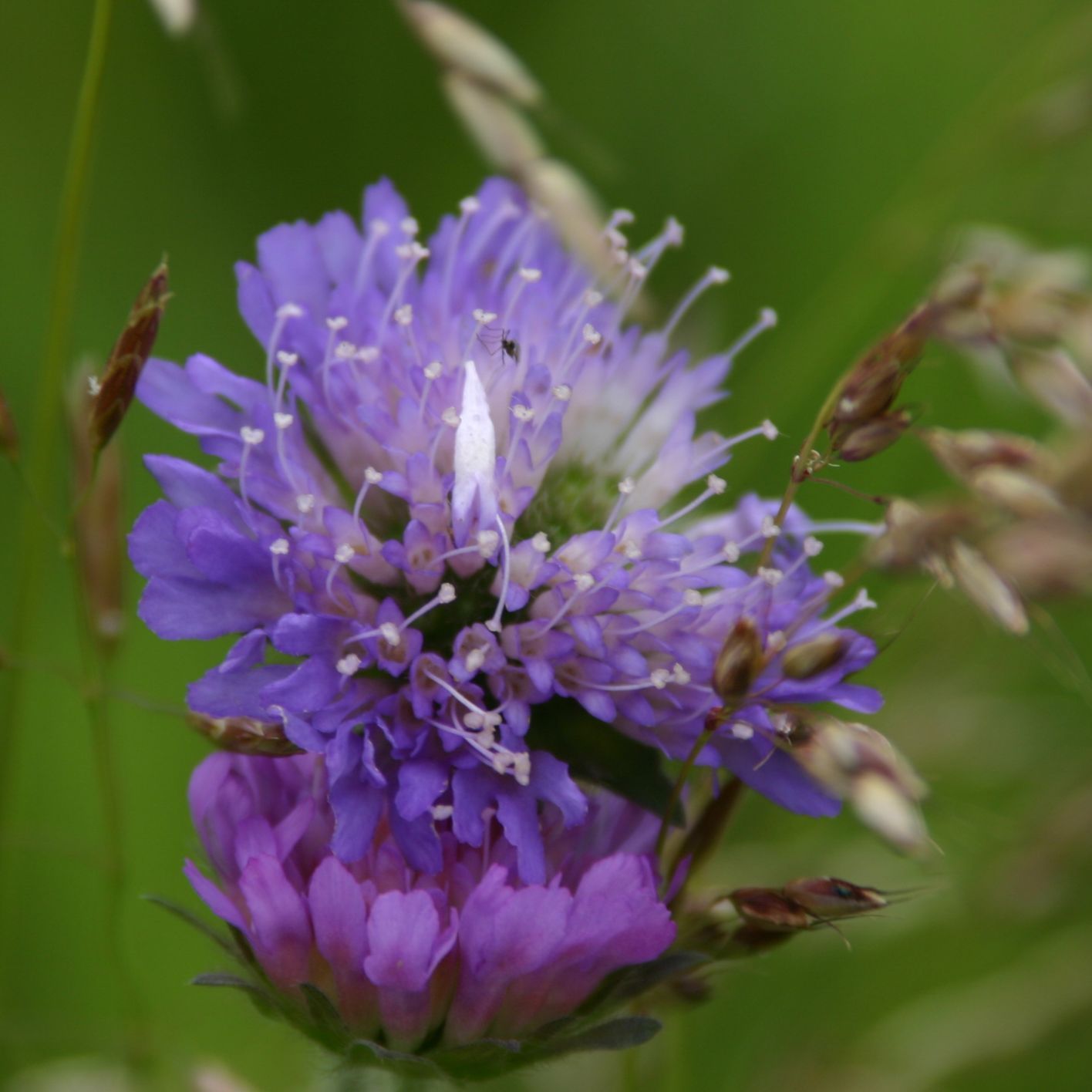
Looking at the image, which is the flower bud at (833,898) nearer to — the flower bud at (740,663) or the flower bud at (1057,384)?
the flower bud at (740,663)

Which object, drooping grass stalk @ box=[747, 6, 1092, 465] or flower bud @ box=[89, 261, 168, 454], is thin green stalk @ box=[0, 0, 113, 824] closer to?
flower bud @ box=[89, 261, 168, 454]

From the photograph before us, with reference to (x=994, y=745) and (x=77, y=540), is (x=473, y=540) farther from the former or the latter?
(x=994, y=745)

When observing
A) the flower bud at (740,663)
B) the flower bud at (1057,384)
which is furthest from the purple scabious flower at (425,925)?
the flower bud at (1057,384)

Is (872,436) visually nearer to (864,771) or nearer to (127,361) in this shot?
(864,771)

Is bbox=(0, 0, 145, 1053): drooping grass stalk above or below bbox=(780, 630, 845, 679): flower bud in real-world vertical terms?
above

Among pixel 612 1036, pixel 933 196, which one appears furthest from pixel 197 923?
pixel 933 196

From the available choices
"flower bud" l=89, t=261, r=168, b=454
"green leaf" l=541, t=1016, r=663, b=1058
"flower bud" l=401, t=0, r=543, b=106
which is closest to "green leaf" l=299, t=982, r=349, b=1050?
"green leaf" l=541, t=1016, r=663, b=1058
